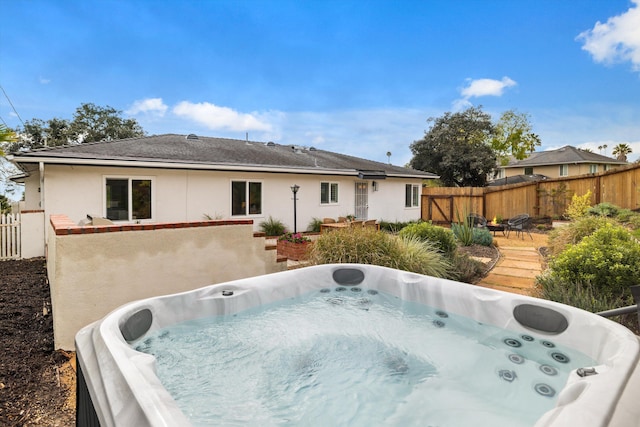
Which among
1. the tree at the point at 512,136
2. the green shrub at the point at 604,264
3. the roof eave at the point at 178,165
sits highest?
the tree at the point at 512,136

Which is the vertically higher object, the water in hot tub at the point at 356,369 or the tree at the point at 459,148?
the tree at the point at 459,148

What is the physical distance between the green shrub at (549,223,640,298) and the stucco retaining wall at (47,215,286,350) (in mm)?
4480

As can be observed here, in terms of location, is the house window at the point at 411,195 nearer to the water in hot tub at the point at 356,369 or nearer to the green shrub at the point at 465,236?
the green shrub at the point at 465,236

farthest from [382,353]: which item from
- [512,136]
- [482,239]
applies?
[512,136]

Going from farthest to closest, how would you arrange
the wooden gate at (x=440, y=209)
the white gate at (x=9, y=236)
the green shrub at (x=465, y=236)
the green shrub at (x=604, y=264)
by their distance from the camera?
the wooden gate at (x=440, y=209), the green shrub at (x=465, y=236), the white gate at (x=9, y=236), the green shrub at (x=604, y=264)

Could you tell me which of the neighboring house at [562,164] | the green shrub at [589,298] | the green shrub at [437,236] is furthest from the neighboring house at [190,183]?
the neighboring house at [562,164]

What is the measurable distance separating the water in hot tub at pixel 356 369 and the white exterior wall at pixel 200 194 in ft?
21.4

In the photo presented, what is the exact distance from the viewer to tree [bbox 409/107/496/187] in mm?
23984

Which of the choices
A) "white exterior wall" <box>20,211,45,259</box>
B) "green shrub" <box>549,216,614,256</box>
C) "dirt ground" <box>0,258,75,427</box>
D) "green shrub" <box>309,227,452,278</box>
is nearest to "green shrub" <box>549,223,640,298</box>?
"green shrub" <box>309,227,452,278</box>

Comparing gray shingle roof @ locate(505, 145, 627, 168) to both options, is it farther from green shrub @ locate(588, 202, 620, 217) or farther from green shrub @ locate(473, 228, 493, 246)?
green shrub @ locate(473, 228, 493, 246)

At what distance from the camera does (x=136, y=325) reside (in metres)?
3.35

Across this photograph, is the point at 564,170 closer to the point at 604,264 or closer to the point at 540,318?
the point at 604,264

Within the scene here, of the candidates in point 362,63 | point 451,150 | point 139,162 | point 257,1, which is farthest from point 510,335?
point 451,150

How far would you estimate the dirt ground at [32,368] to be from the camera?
8.74 feet
